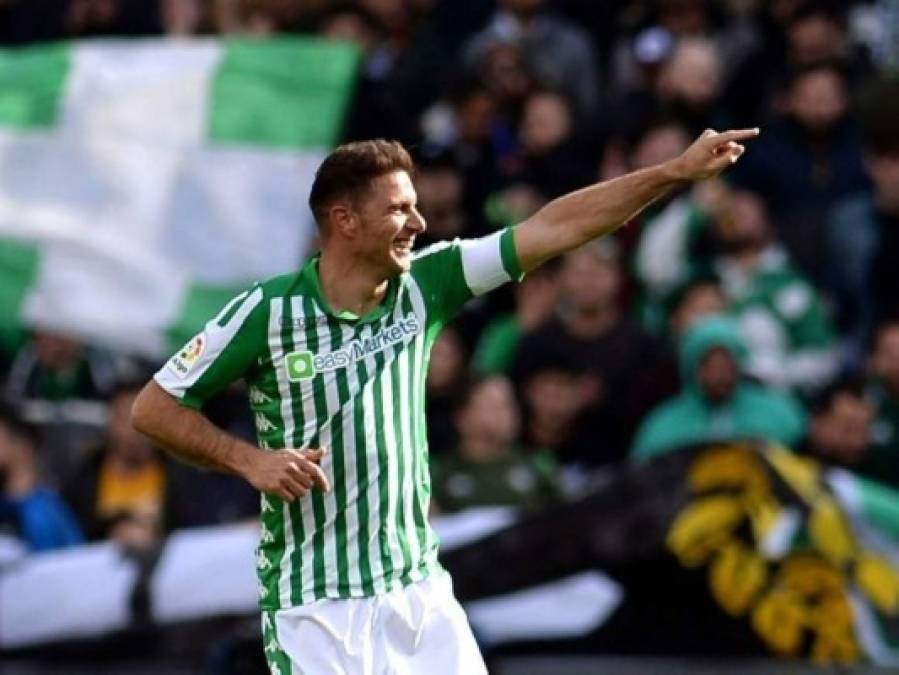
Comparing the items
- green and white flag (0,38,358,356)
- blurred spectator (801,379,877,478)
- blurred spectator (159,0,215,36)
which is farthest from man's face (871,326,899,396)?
blurred spectator (159,0,215,36)

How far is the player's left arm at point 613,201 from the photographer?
7.65 m

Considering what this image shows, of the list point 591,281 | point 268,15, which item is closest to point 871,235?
point 591,281

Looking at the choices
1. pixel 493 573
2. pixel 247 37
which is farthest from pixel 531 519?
pixel 247 37

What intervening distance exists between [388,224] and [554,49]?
7.44m

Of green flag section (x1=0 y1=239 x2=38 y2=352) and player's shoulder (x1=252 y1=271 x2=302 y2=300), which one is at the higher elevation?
green flag section (x1=0 y1=239 x2=38 y2=352)

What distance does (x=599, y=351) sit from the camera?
13.0 m

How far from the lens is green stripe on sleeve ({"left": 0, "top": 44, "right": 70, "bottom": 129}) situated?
1497cm

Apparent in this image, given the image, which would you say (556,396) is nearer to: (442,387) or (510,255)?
(442,387)

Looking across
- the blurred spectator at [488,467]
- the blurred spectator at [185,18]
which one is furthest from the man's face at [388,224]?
the blurred spectator at [185,18]

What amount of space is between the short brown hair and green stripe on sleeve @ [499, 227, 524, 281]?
0.37 m

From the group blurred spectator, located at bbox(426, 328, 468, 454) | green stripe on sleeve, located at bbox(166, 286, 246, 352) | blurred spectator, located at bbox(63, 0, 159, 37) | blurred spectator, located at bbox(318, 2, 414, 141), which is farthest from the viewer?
blurred spectator, located at bbox(63, 0, 159, 37)

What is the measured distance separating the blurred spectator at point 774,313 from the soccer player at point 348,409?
4970mm

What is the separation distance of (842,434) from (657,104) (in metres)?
2.73

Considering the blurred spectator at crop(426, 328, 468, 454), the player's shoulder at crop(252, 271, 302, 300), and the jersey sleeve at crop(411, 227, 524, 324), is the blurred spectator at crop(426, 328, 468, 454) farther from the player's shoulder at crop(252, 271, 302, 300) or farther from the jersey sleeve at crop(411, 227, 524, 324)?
the player's shoulder at crop(252, 271, 302, 300)
